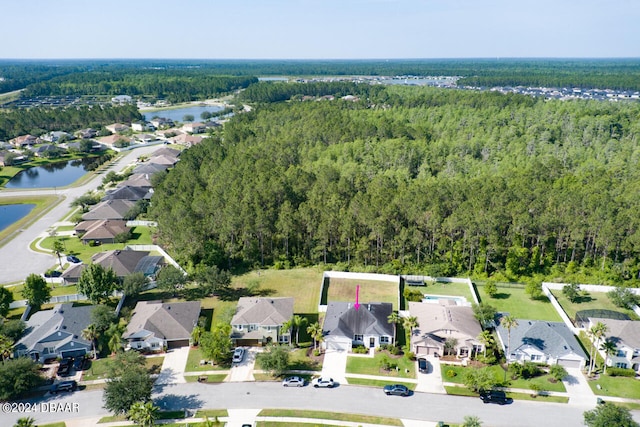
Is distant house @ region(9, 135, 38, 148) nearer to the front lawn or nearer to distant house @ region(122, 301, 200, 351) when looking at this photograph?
distant house @ region(122, 301, 200, 351)

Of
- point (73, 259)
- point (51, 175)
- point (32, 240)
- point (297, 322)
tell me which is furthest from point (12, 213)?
point (297, 322)

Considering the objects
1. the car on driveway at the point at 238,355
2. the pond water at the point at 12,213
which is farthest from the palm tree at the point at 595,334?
the pond water at the point at 12,213

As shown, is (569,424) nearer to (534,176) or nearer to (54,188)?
(534,176)

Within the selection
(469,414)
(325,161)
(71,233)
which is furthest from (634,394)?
(71,233)

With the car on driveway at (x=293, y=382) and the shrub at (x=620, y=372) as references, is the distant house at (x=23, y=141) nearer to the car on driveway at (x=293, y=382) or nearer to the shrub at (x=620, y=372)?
the car on driveway at (x=293, y=382)

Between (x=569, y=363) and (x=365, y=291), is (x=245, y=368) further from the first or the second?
(x=569, y=363)

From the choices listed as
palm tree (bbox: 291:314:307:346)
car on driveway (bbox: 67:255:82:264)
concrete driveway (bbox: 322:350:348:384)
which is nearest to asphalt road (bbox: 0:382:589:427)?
concrete driveway (bbox: 322:350:348:384)
